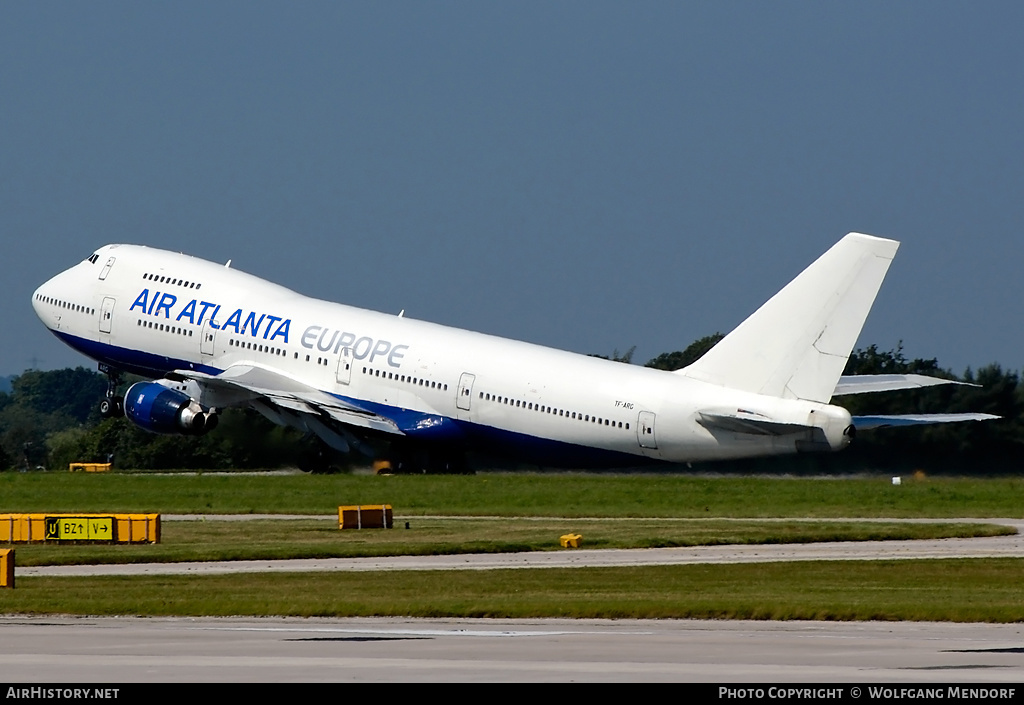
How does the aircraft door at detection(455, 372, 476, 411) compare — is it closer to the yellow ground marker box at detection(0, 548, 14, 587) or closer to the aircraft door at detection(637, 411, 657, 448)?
the aircraft door at detection(637, 411, 657, 448)

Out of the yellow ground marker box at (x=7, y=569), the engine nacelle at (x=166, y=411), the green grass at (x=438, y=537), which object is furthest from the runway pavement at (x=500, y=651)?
the engine nacelle at (x=166, y=411)

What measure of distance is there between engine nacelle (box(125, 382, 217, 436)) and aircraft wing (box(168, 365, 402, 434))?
0.87m

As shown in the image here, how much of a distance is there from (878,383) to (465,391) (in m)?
13.4

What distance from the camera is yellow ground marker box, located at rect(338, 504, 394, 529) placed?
45250 millimetres

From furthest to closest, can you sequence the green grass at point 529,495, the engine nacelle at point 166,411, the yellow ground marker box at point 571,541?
the engine nacelle at point 166,411 → the green grass at point 529,495 → the yellow ground marker box at point 571,541

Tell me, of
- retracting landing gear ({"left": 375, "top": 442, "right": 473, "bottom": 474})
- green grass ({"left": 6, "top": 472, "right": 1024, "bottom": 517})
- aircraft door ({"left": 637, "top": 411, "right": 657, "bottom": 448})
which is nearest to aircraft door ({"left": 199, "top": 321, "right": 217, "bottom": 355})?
green grass ({"left": 6, "top": 472, "right": 1024, "bottom": 517})

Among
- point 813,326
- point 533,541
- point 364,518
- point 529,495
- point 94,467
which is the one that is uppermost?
point 813,326

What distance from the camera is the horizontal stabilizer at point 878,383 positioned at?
59.1 meters

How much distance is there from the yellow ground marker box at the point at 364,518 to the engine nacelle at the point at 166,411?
2075cm

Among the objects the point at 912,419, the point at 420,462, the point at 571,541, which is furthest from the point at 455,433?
the point at 571,541

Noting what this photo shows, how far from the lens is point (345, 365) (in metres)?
64.4

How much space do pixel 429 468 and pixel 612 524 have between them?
19794 mm

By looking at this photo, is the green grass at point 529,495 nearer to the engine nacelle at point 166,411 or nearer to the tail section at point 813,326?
the engine nacelle at point 166,411

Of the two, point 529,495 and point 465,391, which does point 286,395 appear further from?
point 529,495
